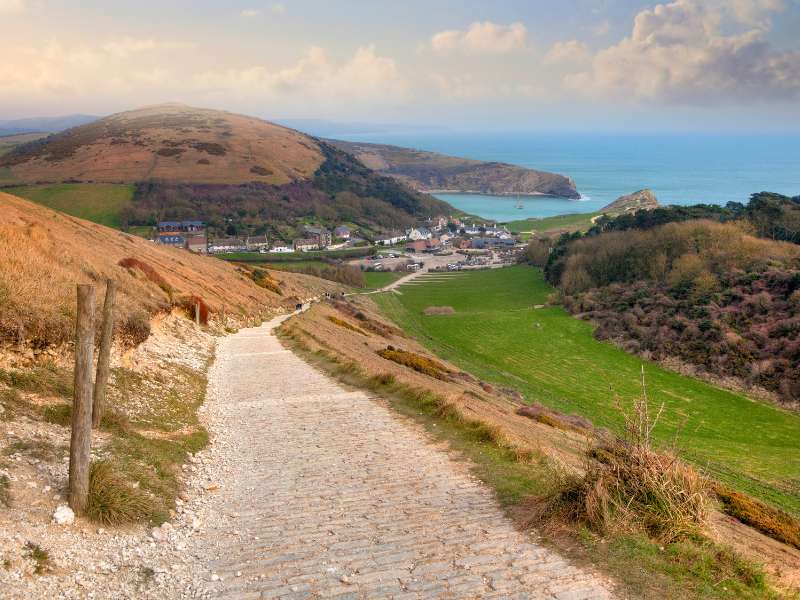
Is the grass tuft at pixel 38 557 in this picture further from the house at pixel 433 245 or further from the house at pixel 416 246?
the house at pixel 433 245

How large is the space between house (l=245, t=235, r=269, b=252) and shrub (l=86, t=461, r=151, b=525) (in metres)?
111

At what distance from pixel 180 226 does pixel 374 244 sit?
41.0 m

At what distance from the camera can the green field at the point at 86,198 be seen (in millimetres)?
121562

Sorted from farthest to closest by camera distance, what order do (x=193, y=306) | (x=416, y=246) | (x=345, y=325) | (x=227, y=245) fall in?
(x=416, y=246)
(x=227, y=245)
(x=345, y=325)
(x=193, y=306)

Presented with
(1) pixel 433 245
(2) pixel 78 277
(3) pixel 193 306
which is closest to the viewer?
(2) pixel 78 277

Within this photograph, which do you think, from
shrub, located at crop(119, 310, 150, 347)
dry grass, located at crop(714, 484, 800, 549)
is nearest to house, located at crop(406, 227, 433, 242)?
shrub, located at crop(119, 310, 150, 347)

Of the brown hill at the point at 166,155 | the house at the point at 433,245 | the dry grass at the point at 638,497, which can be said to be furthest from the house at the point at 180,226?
the dry grass at the point at 638,497

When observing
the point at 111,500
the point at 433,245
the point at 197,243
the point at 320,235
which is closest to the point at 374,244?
the point at 320,235

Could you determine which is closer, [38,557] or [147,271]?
[38,557]

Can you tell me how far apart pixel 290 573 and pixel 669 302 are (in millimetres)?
56356

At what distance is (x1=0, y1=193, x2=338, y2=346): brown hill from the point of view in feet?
45.4

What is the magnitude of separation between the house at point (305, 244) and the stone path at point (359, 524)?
356ft

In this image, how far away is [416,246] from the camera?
134m

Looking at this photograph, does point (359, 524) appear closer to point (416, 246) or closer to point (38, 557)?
point (38, 557)
